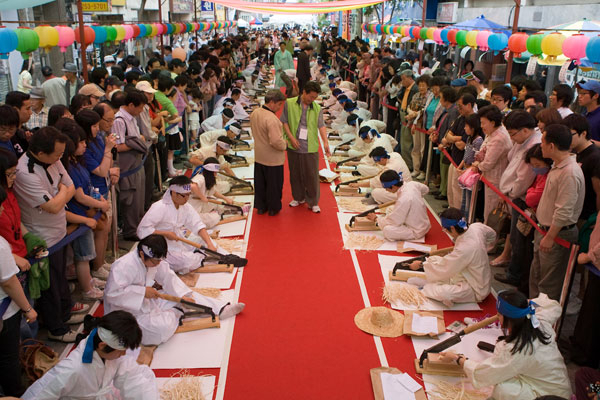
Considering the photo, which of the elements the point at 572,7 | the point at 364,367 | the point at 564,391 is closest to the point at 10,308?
the point at 364,367

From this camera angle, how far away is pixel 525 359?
11.2 ft

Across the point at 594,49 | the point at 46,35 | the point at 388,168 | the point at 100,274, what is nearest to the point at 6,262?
the point at 100,274

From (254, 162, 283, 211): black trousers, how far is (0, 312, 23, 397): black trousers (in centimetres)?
425

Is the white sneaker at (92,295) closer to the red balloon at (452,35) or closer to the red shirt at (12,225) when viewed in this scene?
the red shirt at (12,225)

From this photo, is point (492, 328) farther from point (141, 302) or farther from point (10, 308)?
point (10, 308)

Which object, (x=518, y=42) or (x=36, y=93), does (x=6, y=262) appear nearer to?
(x=36, y=93)

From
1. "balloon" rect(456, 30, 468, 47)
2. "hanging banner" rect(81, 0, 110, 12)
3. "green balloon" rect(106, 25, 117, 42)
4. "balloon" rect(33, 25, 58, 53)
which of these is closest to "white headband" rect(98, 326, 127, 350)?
"balloon" rect(33, 25, 58, 53)

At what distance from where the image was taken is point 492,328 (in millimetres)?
4699

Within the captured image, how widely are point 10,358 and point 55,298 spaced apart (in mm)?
957

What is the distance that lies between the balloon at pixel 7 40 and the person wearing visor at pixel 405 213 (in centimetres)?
466

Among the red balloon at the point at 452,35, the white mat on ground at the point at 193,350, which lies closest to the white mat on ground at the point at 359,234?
the white mat on ground at the point at 193,350

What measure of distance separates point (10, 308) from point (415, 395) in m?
2.83

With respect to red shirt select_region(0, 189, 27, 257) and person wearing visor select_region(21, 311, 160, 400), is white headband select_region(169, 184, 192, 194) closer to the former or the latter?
red shirt select_region(0, 189, 27, 257)

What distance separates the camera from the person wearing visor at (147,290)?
4188 mm
